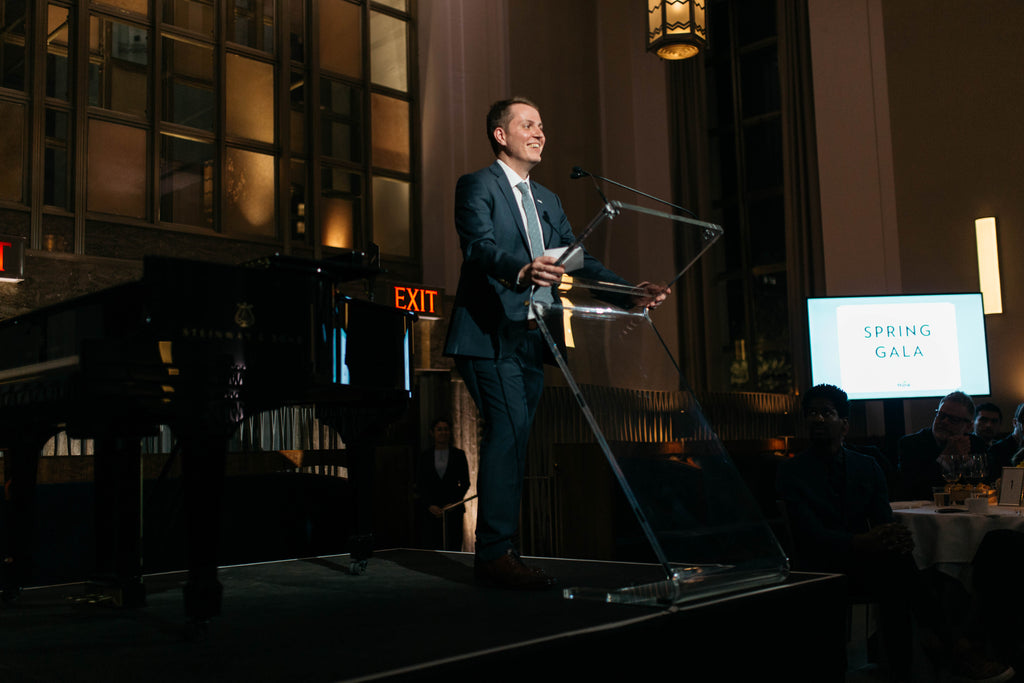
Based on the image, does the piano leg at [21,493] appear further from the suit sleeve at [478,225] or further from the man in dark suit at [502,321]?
the suit sleeve at [478,225]

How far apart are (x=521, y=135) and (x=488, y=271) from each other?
459mm

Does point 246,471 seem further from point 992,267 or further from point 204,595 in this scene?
point 992,267

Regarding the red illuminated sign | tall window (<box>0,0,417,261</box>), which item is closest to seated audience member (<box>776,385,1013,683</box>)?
the red illuminated sign

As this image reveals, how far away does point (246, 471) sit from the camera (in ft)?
16.1

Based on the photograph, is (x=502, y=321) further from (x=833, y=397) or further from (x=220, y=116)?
(x=220, y=116)

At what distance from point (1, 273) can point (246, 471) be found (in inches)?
101

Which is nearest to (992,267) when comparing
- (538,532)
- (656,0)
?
(656,0)

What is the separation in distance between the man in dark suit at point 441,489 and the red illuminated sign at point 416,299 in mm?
2202

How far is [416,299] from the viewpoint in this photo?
26.1ft

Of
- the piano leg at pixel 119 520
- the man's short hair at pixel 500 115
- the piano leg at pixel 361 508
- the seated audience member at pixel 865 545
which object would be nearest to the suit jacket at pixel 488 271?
the man's short hair at pixel 500 115

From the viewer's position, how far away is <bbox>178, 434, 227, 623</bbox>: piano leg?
184 cm

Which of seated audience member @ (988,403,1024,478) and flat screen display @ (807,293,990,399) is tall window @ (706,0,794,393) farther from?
seated audience member @ (988,403,1024,478)

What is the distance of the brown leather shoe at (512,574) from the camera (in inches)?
90.9

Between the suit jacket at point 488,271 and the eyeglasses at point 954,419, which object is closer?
the suit jacket at point 488,271
